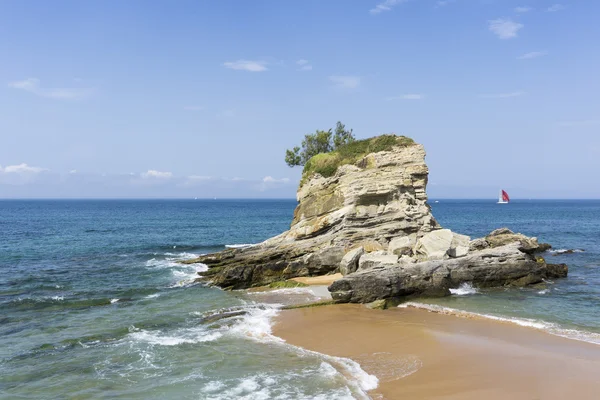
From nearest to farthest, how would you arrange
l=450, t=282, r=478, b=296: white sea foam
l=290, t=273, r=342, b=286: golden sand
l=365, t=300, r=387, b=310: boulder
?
l=365, t=300, r=387, b=310: boulder < l=450, t=282, r=478, b=296: white sea foam < l=290, t=273, r=342, b=286: golden sand

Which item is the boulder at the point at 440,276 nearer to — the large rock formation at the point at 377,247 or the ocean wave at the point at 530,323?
the large rock formation at the point at 377,247

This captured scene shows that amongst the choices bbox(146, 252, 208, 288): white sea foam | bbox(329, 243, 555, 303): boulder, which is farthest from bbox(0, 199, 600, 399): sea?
bbox(329, 243, 555, 303): boulder

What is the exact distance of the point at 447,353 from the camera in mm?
17391

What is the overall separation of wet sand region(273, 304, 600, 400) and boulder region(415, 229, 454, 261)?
6282mm

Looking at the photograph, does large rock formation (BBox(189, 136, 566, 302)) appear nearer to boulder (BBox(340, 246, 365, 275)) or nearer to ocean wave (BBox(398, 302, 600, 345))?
boulder (BBox(340, 246, 365, 275))

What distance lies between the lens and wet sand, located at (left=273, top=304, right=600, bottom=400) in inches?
553

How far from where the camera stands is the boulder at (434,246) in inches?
1157

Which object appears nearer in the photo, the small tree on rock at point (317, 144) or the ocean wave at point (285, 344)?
the ocean wave at point (285, 344)

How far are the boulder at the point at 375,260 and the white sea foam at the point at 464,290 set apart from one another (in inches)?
170

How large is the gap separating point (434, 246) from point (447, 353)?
44.1 ft

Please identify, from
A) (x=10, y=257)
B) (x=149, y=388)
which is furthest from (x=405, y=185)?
(x=10, y=257)

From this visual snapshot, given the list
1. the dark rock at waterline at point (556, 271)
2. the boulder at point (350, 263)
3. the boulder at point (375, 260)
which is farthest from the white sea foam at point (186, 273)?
the dark rock at waterline at point (556, 271)

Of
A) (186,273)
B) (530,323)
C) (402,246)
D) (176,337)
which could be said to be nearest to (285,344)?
(176,337)

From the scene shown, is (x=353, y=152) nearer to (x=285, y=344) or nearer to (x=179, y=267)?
(x=179, y=267)
